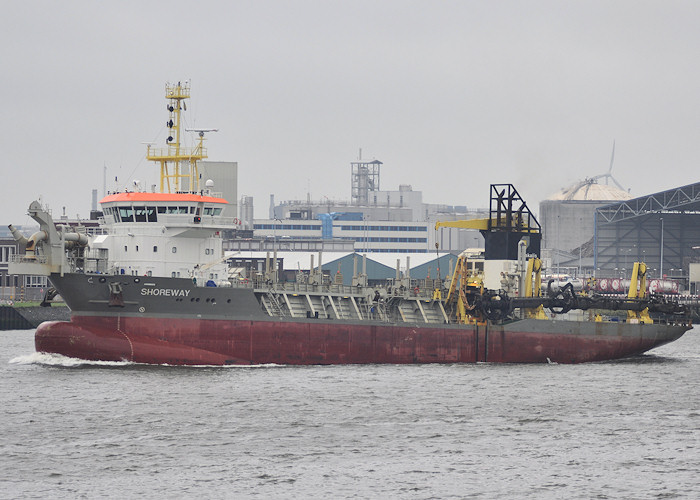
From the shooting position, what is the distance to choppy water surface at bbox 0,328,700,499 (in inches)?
1239

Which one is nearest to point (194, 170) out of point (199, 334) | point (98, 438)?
point (199, 334)

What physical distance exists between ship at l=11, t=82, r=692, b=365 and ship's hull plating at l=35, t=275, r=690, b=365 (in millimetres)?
59

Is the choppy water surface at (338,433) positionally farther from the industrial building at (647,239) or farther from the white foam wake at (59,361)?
the industrial building at (647,239)

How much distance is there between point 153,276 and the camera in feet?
177

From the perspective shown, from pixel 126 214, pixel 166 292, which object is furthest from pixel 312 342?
pixel 126 214

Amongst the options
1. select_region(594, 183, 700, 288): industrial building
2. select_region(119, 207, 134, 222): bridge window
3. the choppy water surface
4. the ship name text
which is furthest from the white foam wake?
select_region(594, 183, 700, 288): industrial building

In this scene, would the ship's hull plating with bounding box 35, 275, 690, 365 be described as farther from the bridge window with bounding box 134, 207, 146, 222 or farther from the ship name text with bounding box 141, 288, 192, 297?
the bridge window with bounding box 134, 207, 146, 222

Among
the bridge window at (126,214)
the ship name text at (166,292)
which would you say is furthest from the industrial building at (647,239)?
the ship name text at (166,292)

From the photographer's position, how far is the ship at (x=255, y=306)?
5228cm

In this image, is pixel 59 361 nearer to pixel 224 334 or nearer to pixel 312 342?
pixel 224 334

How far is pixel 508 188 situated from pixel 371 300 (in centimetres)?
1521

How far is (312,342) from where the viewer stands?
185ft

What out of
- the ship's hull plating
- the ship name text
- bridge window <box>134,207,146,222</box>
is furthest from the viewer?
bridge window <box>134,207,146,222</box>

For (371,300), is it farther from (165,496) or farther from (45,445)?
(165,496)
